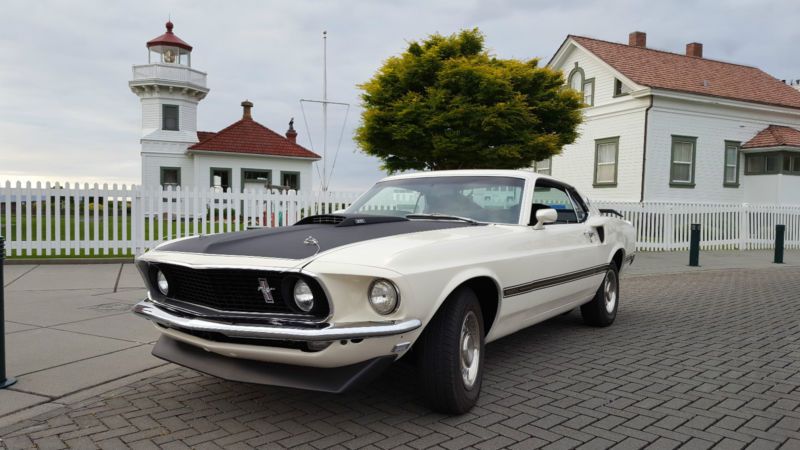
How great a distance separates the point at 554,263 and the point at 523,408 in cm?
136

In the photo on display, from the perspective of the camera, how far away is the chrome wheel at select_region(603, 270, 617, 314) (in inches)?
251

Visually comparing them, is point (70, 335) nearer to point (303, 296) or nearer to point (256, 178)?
point (303, 296)

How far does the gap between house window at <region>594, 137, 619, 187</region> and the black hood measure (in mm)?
20374

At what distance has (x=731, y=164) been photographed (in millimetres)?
24047

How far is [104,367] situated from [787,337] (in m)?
6.35

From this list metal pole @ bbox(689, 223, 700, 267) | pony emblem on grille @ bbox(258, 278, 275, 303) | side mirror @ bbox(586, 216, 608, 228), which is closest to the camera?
pony emblem on grille @ bbox(258, 278, 275, 303)

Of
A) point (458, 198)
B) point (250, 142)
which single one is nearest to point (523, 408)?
point (458, 198)

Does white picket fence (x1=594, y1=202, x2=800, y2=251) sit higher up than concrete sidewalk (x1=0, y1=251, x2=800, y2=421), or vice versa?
white picket fence (x1=594, y1=202, x2=800, y2=251)

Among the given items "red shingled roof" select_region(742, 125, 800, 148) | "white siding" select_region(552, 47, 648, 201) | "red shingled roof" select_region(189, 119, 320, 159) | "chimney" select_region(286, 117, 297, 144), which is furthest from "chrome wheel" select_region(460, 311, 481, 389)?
"chimney" select_region(286, 117, 297, 144)

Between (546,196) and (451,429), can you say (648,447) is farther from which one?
(546,196)

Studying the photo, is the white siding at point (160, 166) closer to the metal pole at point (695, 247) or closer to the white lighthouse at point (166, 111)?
the white lighthouse at point (166, 111)

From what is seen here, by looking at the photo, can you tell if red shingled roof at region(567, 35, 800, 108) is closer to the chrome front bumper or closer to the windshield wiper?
the windshield wiper

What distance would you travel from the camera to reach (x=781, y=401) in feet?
13.6

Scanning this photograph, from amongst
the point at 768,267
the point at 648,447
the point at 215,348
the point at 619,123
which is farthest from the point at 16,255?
the point at 619,123
